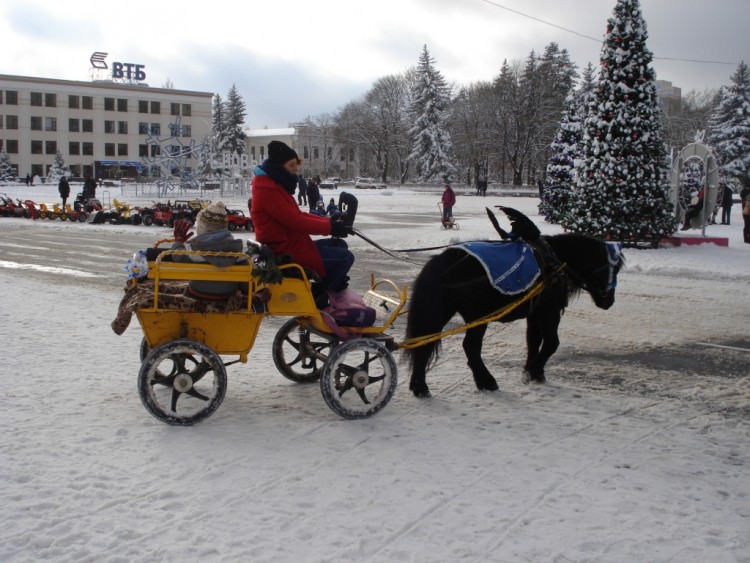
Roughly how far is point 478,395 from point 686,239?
52.7 feet

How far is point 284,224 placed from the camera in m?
5.56

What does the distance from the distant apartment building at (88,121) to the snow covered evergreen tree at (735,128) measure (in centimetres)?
6414

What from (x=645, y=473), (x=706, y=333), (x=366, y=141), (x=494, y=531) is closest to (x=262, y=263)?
(x=494, y=531)

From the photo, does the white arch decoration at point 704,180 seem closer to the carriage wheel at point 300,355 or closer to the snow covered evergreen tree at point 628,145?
the snow covered evergreen tree at point 628,145

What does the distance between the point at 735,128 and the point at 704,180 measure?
4410cm

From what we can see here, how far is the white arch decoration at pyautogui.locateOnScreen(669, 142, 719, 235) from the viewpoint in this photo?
2133cm

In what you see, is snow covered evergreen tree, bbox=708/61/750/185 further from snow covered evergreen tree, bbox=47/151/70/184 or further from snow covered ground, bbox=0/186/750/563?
snow covered evergreen tree, bbox=47/151/70/184

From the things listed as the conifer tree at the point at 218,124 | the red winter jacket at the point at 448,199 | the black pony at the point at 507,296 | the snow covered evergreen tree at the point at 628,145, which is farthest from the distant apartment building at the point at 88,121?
the black pony at the point at 507,296

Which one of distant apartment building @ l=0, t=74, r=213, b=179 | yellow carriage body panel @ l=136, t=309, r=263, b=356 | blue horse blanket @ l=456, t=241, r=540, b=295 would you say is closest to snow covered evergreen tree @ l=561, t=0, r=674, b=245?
blue horse blanket @ l=456, t=241, r=540, b=295

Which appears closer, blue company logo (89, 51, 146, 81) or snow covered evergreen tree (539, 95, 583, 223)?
snow covered evergreen tree (539, 95, 583, 223)

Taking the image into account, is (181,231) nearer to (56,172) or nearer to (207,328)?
(207,328)

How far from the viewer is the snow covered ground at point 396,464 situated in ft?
12.2

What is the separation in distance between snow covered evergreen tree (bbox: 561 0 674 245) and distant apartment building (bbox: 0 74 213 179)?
80.3 meters

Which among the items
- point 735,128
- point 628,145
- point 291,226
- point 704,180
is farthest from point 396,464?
point 735,128
